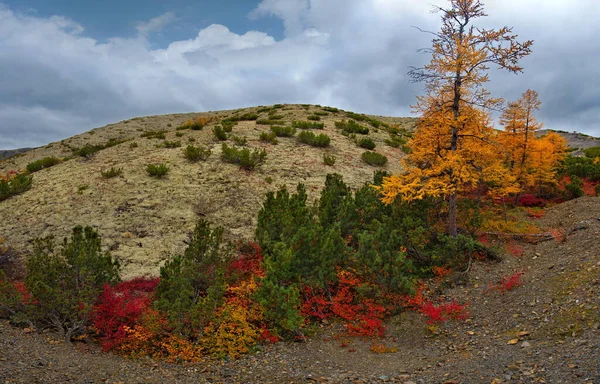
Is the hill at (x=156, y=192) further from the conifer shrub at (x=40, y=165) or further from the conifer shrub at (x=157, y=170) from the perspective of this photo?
the conifer shrub at (x=40, y=165)

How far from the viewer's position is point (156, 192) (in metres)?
17.2

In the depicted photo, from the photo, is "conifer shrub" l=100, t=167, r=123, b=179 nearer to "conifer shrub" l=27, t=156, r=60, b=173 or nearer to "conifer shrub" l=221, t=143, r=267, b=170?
"conifer shrub" l=221, t=143, r=267, b=170

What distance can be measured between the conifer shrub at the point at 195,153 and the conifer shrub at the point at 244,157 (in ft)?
3.13

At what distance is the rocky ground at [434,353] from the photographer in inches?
257

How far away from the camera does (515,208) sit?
872 inches

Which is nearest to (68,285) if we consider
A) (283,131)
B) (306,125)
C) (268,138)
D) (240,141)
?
(240,141)

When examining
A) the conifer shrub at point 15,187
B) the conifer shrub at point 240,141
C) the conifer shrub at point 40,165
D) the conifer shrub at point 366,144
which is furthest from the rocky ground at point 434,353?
the conifer shrub at point 366,144

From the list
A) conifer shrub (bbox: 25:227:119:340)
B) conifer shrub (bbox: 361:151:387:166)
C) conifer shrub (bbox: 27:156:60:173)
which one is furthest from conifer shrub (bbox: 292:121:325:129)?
conifer shrub (bbox: 25:227:119:340)

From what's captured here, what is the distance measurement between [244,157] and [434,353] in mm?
14471

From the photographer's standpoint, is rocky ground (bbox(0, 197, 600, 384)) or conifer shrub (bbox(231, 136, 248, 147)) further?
conifer shrub (bbox(231, 136, 248, 147))

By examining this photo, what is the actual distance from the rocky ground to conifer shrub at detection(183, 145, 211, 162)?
514 inches

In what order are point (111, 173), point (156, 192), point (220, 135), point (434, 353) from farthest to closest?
point (220, 135), point (111, 173), point (156, 192), point (434, 353)

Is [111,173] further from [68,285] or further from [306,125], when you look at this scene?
[306,125]

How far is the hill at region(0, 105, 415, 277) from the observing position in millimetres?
14133
